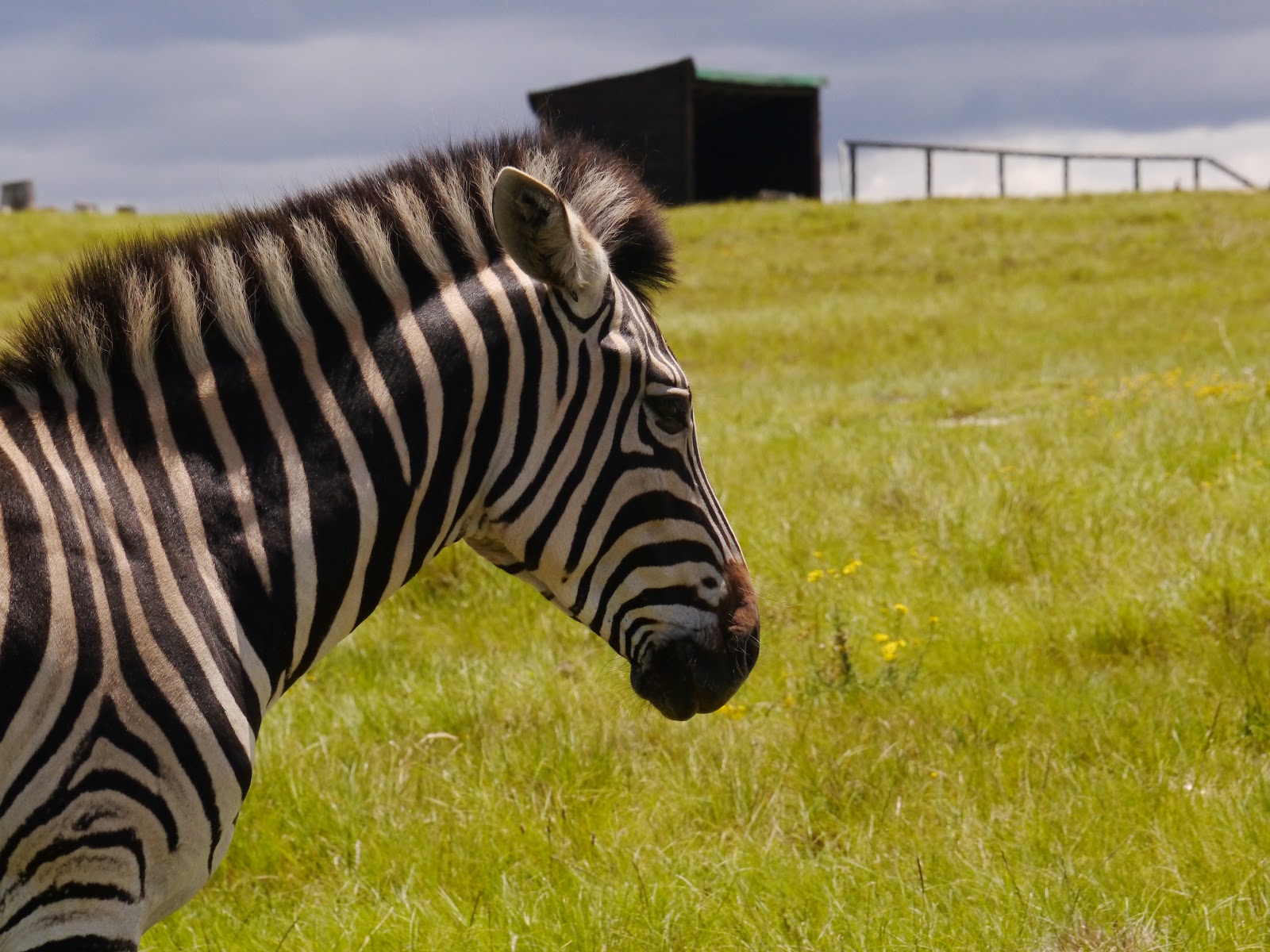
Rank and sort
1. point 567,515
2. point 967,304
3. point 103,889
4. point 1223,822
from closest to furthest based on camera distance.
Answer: point 103,889 < point 567,515 < point 1223,822 < point 967,304

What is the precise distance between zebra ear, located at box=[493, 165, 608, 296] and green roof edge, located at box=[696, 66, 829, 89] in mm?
29769

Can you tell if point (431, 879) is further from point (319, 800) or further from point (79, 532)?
point (79, 532)

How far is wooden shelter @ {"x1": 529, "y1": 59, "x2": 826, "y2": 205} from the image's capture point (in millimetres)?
31188

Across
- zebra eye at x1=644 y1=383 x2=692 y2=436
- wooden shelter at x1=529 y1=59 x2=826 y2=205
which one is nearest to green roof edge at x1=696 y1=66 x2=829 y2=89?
wooden shelter at x1=529 y1=59 x2=826 y2=205

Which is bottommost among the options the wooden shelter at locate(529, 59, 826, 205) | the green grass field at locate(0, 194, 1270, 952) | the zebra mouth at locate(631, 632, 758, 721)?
the green grass field at locate(0, 194, 1270, 952)

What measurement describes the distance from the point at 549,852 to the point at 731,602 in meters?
1.35

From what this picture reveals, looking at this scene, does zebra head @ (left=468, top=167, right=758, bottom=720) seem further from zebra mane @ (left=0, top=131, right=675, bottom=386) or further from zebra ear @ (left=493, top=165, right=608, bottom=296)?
zebra mane @ (left=0, top=131, right=675, bottom=386)

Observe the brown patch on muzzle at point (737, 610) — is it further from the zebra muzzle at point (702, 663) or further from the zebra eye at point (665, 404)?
the zebra eye at point (665, 404)

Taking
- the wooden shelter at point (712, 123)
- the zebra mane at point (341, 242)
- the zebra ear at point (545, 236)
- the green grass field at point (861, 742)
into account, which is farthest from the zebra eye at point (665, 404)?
the wooden shelter at point (712, 123)

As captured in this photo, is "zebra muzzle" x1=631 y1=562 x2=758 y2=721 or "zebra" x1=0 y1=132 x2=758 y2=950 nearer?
"zebra" x1=0 y1=132 x2=758 y2=950

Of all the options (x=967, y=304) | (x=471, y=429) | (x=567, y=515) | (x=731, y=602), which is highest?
(x=471, y=429)

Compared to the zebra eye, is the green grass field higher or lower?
lower

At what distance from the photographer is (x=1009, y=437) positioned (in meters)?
8.30

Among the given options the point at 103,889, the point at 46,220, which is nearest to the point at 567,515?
the point at 103,889
